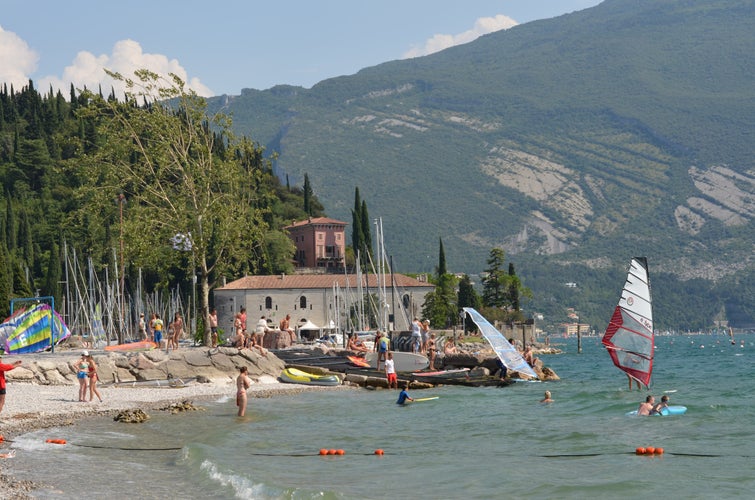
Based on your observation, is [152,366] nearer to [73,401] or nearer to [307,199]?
[73,401]

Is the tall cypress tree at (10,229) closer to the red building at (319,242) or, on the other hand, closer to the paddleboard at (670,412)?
the red building at (319,242)

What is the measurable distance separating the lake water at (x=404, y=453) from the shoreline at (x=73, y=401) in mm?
588

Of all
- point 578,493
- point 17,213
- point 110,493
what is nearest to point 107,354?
point 110,493

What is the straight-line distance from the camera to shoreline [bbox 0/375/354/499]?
21.2 metres

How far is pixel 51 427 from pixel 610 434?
13389 millimetres

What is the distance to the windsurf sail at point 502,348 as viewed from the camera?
37.0 m

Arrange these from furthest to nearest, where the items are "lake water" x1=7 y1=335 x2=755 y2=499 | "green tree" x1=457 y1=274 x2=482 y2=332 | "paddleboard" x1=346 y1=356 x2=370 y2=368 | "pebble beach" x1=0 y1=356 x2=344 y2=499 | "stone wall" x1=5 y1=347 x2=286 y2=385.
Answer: "green tree" x1=457 y1=274 x2=482 y2=332 < "paddleboard" x1=346 y1=356 x2=370 y2=368 < "stone wall" x1=5 y1=347 x2=286 y2=385 < "pebble beach" x1=0 y1=356 x2=344 y2=499 < "lake water" x1=7 y1=335 x2=755 y2=499

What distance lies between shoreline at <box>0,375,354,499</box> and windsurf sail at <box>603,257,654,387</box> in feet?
38.9

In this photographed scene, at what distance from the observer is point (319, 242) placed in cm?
14062

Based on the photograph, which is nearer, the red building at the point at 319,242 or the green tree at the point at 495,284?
the green tree at the point at 495,284

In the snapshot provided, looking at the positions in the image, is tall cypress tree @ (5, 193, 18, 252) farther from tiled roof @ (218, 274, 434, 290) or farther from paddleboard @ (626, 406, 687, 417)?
paddleboard @ (626, 406, 687, 417)

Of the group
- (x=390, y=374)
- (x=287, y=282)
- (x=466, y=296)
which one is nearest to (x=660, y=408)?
(x=390, y=374)

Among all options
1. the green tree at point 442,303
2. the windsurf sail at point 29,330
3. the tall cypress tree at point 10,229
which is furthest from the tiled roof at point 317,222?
the windsurf sail at point 29,330

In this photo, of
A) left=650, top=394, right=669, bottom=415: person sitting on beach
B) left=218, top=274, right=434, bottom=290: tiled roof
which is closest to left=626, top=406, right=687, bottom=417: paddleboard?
left=650, top=394, right=669, bottom=415: person sitting on beach
